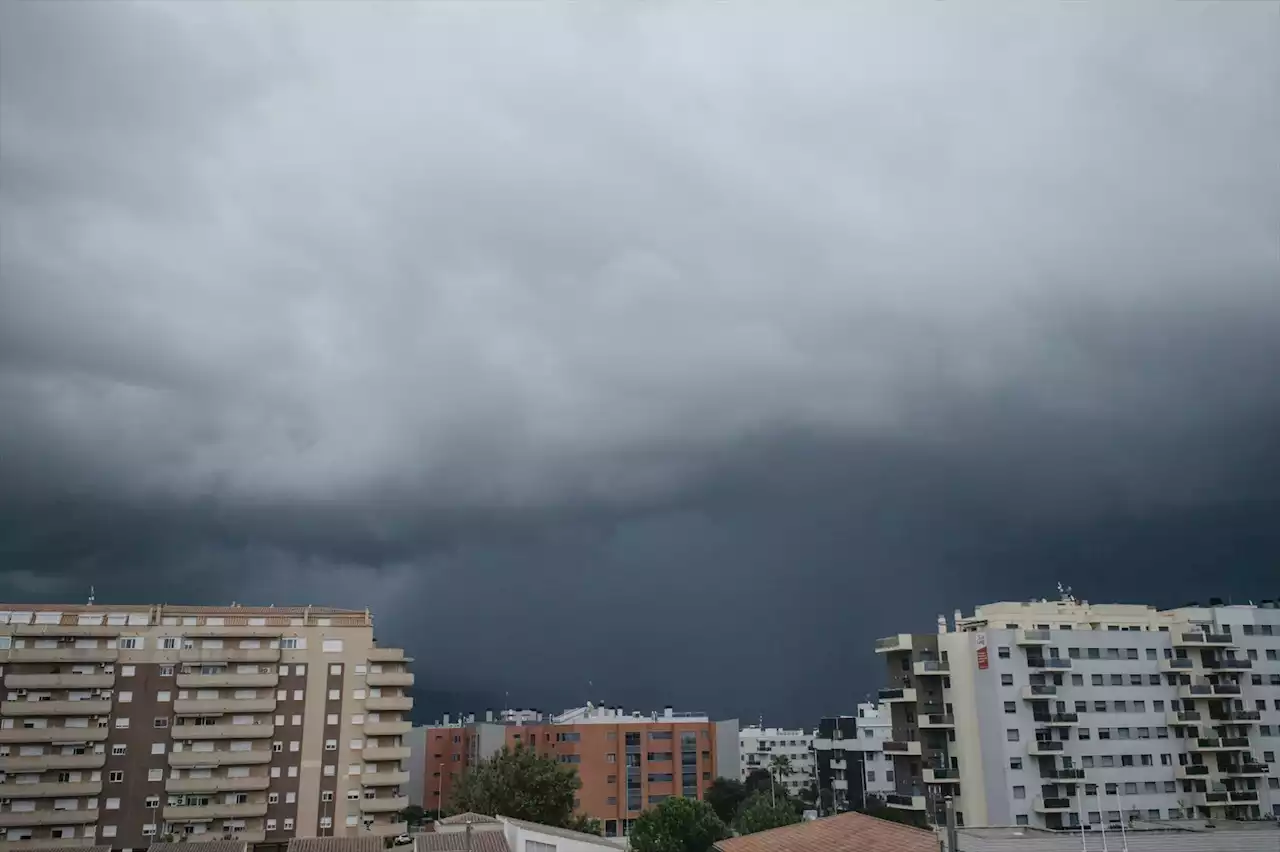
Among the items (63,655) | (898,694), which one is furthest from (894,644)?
(63,655)

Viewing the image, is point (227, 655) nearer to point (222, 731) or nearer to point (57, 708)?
point (222, 731)

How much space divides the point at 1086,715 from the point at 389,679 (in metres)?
66.8

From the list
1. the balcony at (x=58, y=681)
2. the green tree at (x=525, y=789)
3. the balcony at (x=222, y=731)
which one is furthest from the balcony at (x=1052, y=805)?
the balcony at (x=58, y=681)

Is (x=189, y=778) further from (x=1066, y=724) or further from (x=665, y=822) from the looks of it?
(x=1066, y=724)

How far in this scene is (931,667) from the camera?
3583 inches

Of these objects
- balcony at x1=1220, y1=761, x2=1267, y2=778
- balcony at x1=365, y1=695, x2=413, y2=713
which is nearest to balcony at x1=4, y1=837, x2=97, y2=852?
balcony at x1=365, y1=695, x2=413, y2=713

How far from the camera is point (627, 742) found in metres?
134

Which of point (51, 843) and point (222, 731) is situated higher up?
point (222, 731)

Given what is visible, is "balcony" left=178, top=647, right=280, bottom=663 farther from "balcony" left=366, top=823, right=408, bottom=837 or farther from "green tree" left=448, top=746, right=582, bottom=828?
"green tree" left=448, top=746, right=582, bottom=828

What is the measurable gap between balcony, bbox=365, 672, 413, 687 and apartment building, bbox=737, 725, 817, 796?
9776cm

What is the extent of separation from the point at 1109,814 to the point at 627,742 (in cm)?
6719

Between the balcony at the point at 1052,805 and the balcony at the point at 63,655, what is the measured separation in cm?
8480

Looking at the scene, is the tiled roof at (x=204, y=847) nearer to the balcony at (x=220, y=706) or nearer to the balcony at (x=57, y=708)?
the balcony at (x=220, y=706)

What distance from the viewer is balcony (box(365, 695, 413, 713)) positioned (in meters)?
91.3
